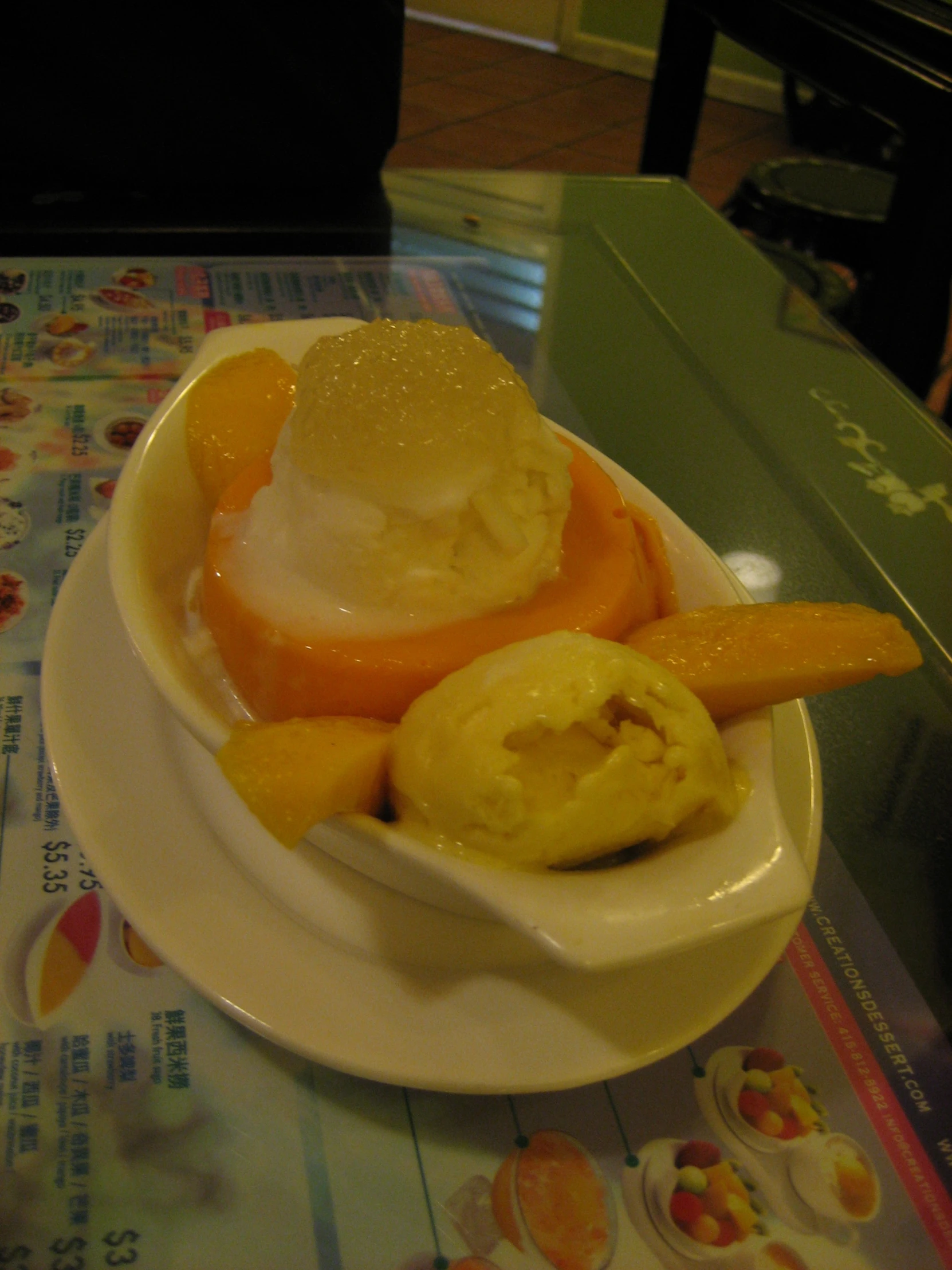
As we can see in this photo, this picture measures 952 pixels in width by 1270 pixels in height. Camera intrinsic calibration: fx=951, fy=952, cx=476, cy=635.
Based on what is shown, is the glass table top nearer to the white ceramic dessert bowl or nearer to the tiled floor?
the white ceramic dessert bowl

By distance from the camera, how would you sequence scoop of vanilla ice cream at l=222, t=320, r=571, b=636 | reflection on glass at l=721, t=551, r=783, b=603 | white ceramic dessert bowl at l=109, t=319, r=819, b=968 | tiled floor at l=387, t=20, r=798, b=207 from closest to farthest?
white ceramic dessert bowl at l=109, t=319, r=819, b=968 → scoop of vanilla ice cream at l=222, t=320, r=571, b=636 → reflection on glass at l=721, t=551, r=783, b=603 → tiled floor at l=387, t=20, r=798, b=207

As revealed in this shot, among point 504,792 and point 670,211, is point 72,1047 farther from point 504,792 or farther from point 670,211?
point 670,211

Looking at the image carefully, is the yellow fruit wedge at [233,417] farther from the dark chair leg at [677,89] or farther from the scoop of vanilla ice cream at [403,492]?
the dark chair leg at [677,89]

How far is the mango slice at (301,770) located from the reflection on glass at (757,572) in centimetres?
45

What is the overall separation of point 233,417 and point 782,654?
0.35 meters

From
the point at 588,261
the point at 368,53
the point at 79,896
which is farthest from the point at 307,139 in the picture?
the point at 79,896

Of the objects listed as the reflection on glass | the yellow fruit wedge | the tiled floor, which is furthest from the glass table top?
the tiled floor

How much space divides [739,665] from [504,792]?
132mm

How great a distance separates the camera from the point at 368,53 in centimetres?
121

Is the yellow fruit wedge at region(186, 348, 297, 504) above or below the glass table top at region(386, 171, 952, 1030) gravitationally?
above

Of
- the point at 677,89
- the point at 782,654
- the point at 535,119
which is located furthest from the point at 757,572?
the point at 535,119

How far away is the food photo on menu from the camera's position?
37 centimetres

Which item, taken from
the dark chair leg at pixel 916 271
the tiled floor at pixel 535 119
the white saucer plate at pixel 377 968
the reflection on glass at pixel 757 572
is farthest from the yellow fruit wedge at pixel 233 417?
the tiled floor at pixel 535 119

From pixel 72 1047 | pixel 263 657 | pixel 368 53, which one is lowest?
pixel 72 1047
